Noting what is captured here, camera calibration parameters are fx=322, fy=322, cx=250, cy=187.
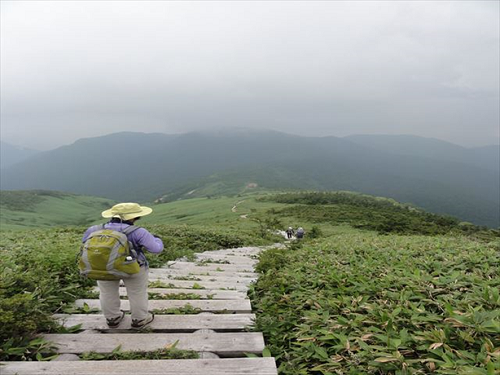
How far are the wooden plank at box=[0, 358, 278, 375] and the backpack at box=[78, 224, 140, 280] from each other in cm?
125

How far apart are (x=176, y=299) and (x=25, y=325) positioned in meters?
2.69

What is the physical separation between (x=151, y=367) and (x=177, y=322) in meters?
1.36

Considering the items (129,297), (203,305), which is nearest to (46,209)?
(203,305)

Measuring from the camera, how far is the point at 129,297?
541 centimetres

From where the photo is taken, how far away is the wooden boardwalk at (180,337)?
420 centimetres

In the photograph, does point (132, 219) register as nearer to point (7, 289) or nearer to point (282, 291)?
point (7, 289)

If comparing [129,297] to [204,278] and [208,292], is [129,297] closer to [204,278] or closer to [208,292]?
[208,292]

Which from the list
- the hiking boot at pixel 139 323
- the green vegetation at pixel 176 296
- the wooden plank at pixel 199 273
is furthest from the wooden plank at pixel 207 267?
the hiking boot at pixel 139 323

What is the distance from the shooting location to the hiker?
210 inches

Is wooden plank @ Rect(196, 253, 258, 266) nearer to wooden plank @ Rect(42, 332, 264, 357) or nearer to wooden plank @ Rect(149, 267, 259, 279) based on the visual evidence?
wooden plank @ Rect(149, 267, 259, 279)

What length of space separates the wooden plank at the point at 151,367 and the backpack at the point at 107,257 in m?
1.25

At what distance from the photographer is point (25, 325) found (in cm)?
479

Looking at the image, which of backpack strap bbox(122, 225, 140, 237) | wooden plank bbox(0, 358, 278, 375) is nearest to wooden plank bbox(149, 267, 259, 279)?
backpack strap bbox(122, 225, 140, 237)

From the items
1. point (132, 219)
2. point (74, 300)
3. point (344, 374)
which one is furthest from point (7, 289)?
point (344, 374)
